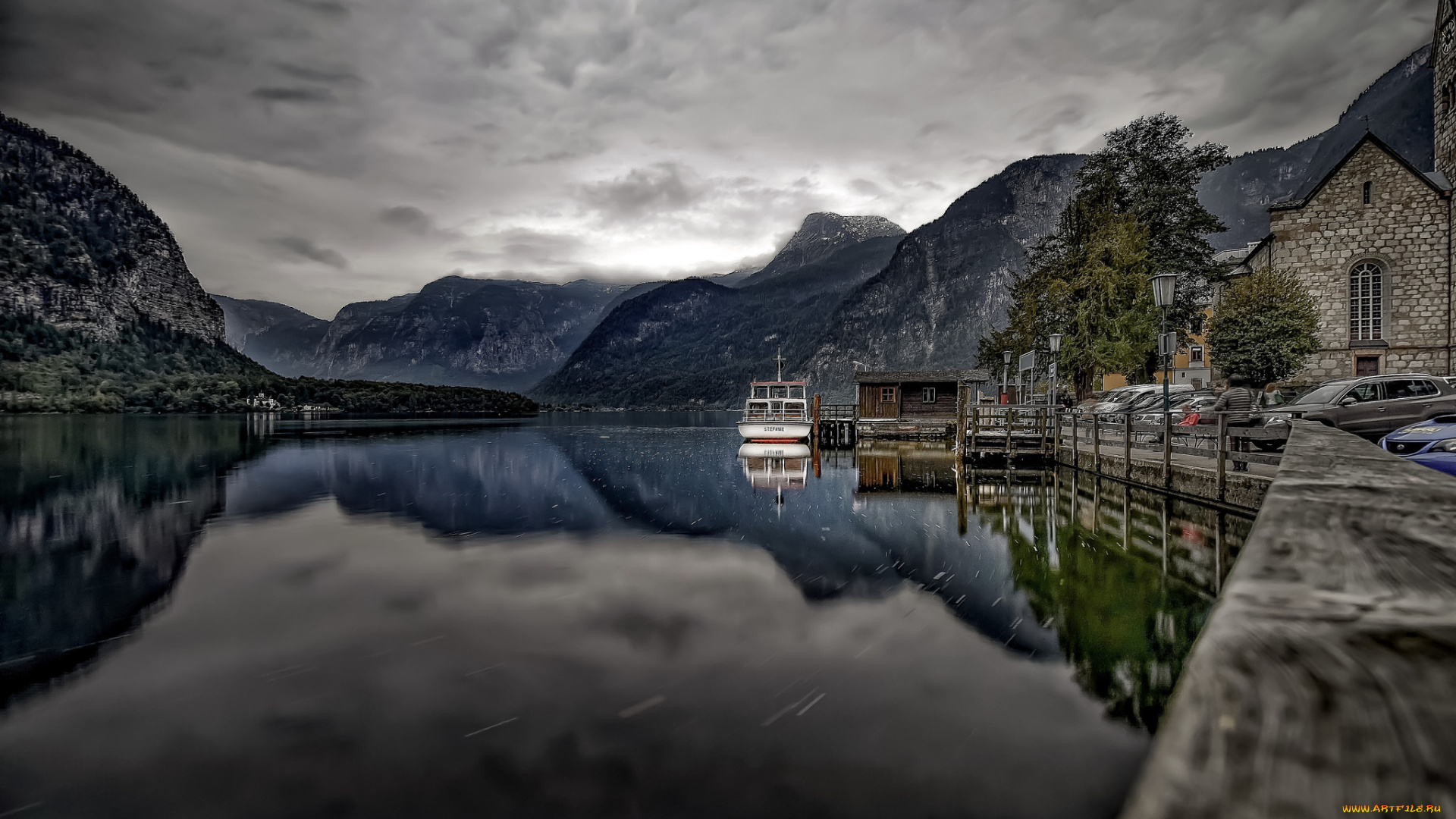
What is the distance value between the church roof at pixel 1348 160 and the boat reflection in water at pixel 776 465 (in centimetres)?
2893

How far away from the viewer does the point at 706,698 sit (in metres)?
6.45

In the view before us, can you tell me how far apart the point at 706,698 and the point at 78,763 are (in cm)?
532

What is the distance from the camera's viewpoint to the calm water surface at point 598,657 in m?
5.06

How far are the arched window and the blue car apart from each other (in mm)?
29222

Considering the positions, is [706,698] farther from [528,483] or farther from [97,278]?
[97,278]

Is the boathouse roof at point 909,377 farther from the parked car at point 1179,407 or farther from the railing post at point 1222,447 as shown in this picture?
the railing post at point 1222,447

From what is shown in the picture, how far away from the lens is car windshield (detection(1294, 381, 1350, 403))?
1645 centimetres

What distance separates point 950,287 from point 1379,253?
152 meters

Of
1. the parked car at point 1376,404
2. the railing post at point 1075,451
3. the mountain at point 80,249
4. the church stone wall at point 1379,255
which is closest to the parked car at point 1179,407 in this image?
the railing post at point 1075,451

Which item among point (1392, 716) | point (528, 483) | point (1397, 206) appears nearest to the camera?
point (1392, 716)

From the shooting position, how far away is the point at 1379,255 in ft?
109

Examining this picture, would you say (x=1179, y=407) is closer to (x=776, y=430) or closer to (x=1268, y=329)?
(x=1268, y=329)

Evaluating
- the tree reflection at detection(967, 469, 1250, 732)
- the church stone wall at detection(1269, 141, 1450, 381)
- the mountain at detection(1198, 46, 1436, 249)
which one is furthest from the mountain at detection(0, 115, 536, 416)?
the mountain at detection(1198, 46, 1436, 249)

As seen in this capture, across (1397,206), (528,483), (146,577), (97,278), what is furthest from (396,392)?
(1397,206)
